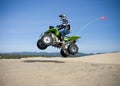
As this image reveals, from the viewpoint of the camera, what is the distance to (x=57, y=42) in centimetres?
1267

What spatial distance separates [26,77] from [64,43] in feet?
14.9

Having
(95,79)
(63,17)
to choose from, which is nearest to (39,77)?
(95,79)

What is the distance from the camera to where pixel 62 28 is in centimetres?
1199

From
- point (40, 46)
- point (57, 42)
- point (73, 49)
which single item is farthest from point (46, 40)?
point (73, 49)

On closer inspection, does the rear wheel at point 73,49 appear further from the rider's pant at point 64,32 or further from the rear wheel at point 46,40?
the rear wheel at point 46,40

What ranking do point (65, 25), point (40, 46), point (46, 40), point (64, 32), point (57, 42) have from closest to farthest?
point (65, 25)
point (46, 40)
point (40, 46)
point (64, 32)
point (57, 42)

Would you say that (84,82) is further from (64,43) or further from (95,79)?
(64,43)

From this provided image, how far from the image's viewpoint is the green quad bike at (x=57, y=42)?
11906mm

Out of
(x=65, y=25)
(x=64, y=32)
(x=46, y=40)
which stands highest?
(x=65, y=25)

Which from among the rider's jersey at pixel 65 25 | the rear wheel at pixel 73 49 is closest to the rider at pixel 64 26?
the rider's jersey at pixel 65 25

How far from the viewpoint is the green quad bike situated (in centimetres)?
1191

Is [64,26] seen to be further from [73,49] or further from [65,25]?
[73,49]

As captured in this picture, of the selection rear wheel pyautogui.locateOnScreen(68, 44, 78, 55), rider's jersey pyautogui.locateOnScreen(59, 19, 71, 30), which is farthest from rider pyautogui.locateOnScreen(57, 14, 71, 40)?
rear wheel pyautogui.locateOnScreen(68, 44, 78, 55)

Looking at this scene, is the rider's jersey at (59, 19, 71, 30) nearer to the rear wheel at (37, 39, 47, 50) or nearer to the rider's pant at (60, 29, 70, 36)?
the rider's pant at (60, 29, 70, 36)
